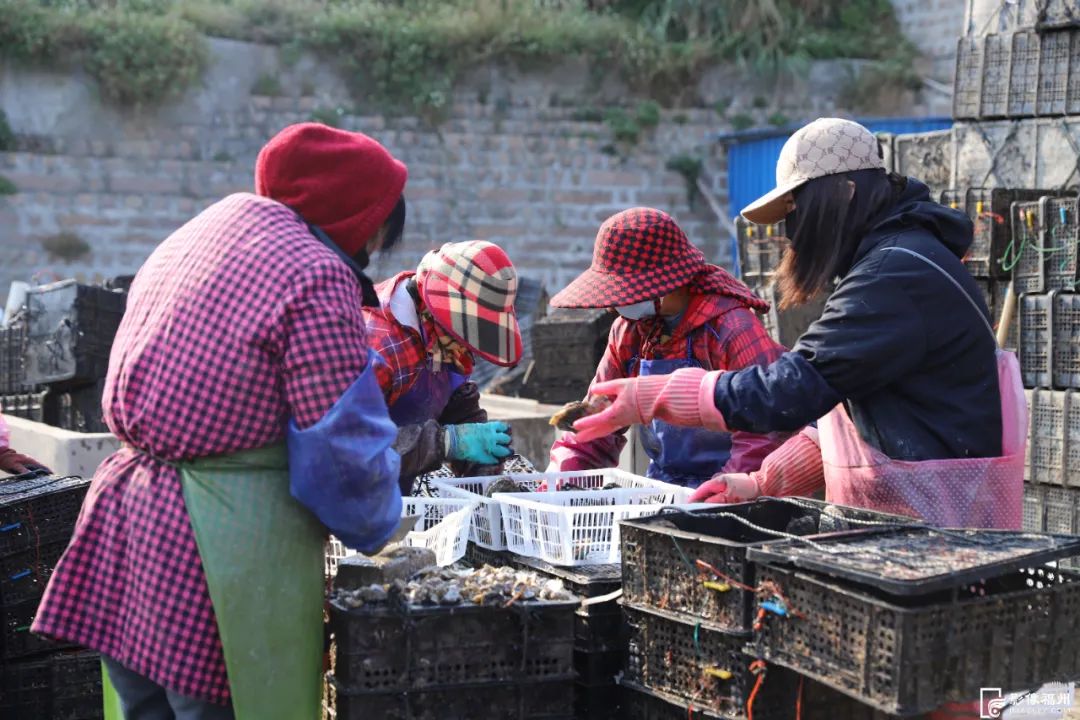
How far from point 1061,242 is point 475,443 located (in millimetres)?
4188

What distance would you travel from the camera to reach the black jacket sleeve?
3.12 m

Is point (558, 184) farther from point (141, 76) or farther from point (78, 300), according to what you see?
point (78, 300)

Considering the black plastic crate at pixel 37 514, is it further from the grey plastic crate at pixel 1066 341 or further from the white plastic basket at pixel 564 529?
the grey plastic crate at pixel 1066 341

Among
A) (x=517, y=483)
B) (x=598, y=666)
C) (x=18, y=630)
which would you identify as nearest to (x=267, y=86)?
(x=18, y=630)

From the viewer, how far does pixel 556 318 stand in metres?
8.59

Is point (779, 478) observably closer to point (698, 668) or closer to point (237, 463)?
point (698, 668)

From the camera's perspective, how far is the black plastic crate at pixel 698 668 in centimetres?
286

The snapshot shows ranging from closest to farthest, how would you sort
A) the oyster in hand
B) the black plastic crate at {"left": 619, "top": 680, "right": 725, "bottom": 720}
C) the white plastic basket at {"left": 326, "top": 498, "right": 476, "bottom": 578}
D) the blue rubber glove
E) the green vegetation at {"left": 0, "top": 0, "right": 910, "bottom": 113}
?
the black plastic crate at {"left": 619, "top": 680, "right": 725, "bottom": 720}
the white plastic basket at {"left": 326, "top": 498, "right": 476, "bottom": 578}
the oyster in hand
the blue rubber glove
the green vegetation at {"left": 0, "top": 0, "right": 910, "bottom": 113}

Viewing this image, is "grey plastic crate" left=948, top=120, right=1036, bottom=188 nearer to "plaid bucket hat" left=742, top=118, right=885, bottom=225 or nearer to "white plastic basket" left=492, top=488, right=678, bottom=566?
"plaid bucket hat" left=742, top=118, right=885, bottom=225

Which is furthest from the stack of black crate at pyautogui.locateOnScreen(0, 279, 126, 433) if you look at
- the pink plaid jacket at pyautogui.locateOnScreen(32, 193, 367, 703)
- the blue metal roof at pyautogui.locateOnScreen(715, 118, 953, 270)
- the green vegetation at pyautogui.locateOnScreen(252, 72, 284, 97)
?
the blue metal roof at pyautogui.locateOnScreen(715, 118, 953, 270)

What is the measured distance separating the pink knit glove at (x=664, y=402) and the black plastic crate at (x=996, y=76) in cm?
596

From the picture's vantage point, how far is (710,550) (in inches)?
115

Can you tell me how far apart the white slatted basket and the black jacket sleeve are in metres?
0.74

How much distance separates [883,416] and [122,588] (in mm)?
1852
